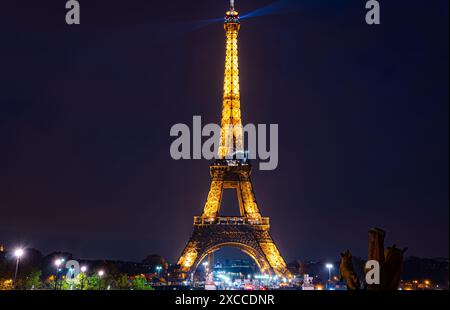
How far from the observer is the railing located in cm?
5772

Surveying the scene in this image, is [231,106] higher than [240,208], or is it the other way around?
[231,106]

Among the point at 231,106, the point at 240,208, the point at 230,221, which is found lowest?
the point at 230,221

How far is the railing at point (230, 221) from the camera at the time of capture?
57.7 metres

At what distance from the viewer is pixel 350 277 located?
67.4 feet

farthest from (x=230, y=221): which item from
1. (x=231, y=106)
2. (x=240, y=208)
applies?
(x=231, y=106)

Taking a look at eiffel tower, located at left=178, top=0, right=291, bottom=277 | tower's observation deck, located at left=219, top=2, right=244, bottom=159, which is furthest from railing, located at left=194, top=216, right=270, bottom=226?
tower's observation deck, located at left=219, top=2, right=244, bottom=159

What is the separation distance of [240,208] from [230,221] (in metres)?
3.53

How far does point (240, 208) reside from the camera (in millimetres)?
61812

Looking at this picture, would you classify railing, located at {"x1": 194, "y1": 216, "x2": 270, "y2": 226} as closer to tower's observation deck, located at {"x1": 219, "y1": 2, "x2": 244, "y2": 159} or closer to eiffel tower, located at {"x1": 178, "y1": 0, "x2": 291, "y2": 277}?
eiffel tower, located at {"x1": 178, "y1": 0, "x2": 291, "y2": 277}

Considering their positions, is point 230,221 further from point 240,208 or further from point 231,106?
point 231,106

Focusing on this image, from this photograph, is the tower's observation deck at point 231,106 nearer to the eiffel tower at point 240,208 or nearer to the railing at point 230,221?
the eiffel tower at point 240,208

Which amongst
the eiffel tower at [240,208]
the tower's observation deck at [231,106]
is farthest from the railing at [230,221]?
the tower's observation deck at [231,106]
